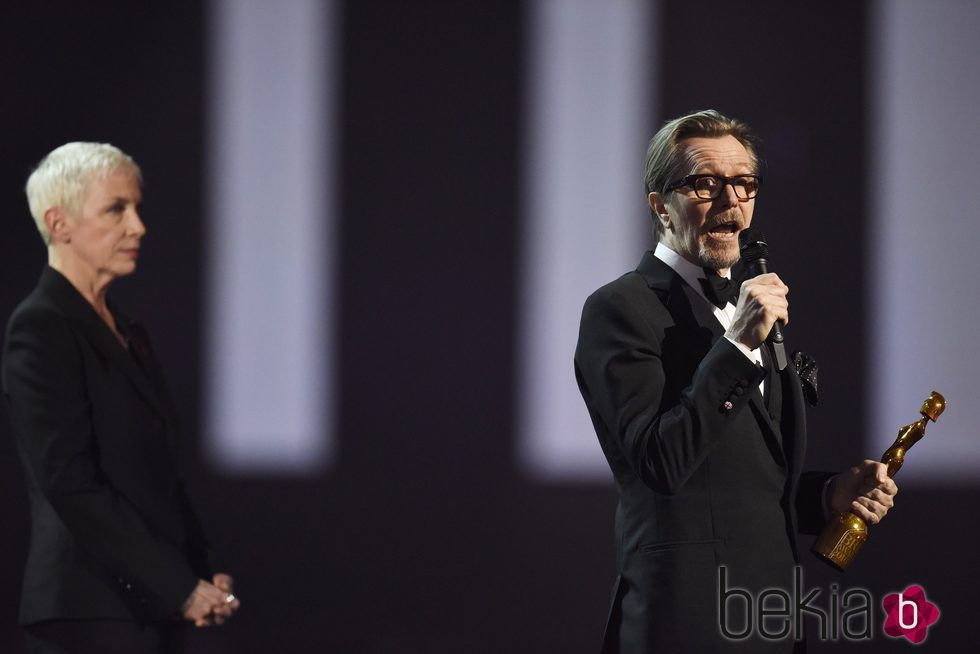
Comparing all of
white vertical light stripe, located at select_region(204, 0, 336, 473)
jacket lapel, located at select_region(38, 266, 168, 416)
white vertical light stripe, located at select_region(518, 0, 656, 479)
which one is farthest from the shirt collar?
white vertical light stripe, located at select_region(204, 0, 336, 473)

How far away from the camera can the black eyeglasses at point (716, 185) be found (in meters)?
1.83

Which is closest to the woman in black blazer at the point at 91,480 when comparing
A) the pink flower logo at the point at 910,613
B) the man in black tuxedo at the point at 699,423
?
the man in black tuxedo at the point at 699,423

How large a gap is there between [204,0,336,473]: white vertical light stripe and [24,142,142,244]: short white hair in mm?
1202

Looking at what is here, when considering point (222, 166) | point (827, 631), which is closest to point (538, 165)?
point (222, 166)

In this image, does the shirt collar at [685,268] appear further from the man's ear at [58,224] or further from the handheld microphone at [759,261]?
the man's ear at [58,224]

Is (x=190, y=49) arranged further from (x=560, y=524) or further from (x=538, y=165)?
(x=560, y=524)

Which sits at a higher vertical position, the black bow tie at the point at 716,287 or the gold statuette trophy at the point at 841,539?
the black bow tie at the point at 716,287

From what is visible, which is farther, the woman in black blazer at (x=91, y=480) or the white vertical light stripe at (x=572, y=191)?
the white vertical light stripe at (x=572, y=191)

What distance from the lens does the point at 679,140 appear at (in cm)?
190

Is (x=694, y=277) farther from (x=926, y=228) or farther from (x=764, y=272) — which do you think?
(x=926, y=228)

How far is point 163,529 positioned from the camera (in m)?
2.21

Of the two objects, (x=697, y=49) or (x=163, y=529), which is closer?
(x=163, y=529)

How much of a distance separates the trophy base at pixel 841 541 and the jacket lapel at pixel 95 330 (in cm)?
133

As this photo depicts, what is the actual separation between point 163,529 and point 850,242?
7.91 ft
